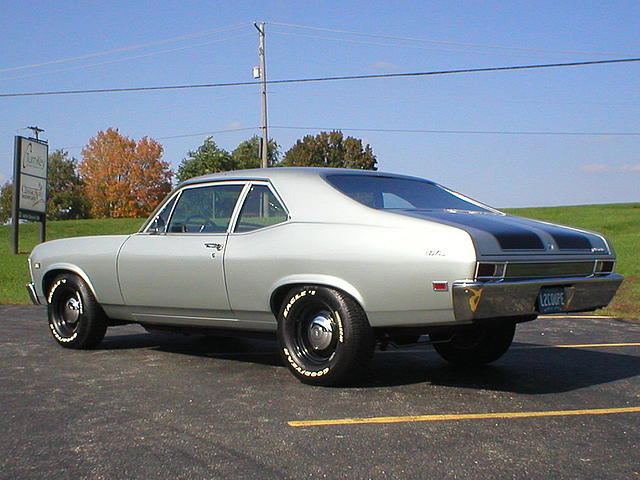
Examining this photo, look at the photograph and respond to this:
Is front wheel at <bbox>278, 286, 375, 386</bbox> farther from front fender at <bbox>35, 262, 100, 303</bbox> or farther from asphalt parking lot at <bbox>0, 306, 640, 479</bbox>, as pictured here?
front fender at <bbox>35, 262, 100, 303</bbox>

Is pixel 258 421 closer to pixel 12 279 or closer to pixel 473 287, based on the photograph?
pixel 473 287

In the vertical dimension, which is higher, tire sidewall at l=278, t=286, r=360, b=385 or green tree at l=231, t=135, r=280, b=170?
green tree at l=231, t=135, r=280, b=170

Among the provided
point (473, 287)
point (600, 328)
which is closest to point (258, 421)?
point (473, 287)

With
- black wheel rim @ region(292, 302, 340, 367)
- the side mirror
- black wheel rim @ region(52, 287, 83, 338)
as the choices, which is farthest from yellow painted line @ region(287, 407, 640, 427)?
black wheel rim @ region(52, 287, 83, 338)

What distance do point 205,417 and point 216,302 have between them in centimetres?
159

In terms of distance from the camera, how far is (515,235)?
4957mm

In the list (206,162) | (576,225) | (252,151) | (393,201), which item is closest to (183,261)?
(393,201)

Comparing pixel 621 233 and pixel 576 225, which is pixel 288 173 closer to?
pixel 621 233

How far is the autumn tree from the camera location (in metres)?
76.6

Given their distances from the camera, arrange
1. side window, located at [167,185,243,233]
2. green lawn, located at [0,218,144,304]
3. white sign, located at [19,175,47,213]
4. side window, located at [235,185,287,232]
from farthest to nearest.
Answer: white sign, located at [19,175,47,213] < green lawn, located at [0,218,144,304] < side window, located at [167,185,243,233] < side window, located at [235,185,287,232]

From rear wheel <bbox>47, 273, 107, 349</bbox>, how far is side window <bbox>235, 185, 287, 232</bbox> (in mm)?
1873

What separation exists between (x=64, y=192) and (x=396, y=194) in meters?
82.4

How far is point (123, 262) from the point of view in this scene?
6602 millimetres

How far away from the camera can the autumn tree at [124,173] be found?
7662cm
